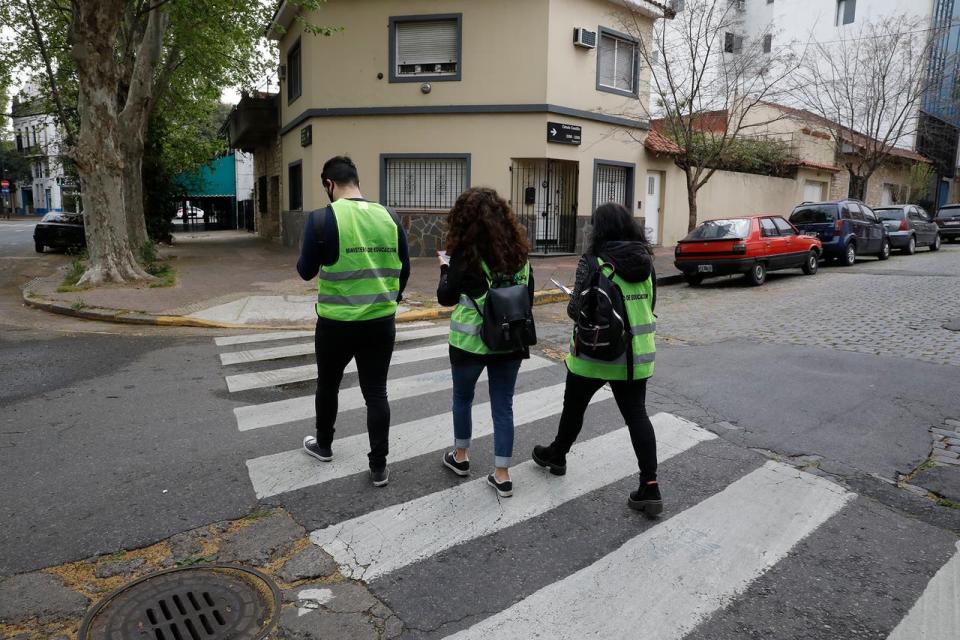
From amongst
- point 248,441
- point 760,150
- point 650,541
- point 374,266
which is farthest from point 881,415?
point 760,150

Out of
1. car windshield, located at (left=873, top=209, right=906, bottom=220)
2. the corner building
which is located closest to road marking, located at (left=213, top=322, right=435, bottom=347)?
the corner building

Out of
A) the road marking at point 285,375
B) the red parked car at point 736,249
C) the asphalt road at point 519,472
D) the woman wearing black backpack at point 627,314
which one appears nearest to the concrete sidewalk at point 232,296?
the red parked car at point 736,249

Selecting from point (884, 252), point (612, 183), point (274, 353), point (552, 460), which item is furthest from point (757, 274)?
point (552, 460)

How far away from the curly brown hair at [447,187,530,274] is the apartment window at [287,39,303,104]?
16.9 metres

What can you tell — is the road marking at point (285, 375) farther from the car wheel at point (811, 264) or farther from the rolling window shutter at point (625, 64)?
the rolling window shutter at point (625, 64)

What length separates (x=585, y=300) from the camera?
3734mm

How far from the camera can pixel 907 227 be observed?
21047mm

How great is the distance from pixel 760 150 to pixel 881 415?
21618 millimetres

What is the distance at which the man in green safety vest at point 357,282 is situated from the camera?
12.7ft

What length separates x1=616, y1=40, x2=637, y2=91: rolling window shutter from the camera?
61.8ft

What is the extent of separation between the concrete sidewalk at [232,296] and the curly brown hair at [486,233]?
249 inches

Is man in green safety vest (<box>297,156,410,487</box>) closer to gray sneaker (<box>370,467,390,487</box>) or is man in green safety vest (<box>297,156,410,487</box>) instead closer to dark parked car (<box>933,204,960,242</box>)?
gray sneaker (<box>370,467,390,487</box>)

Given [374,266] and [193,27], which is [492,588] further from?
[193,27]

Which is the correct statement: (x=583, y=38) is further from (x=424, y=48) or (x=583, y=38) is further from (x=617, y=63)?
(x=424, y=48)
